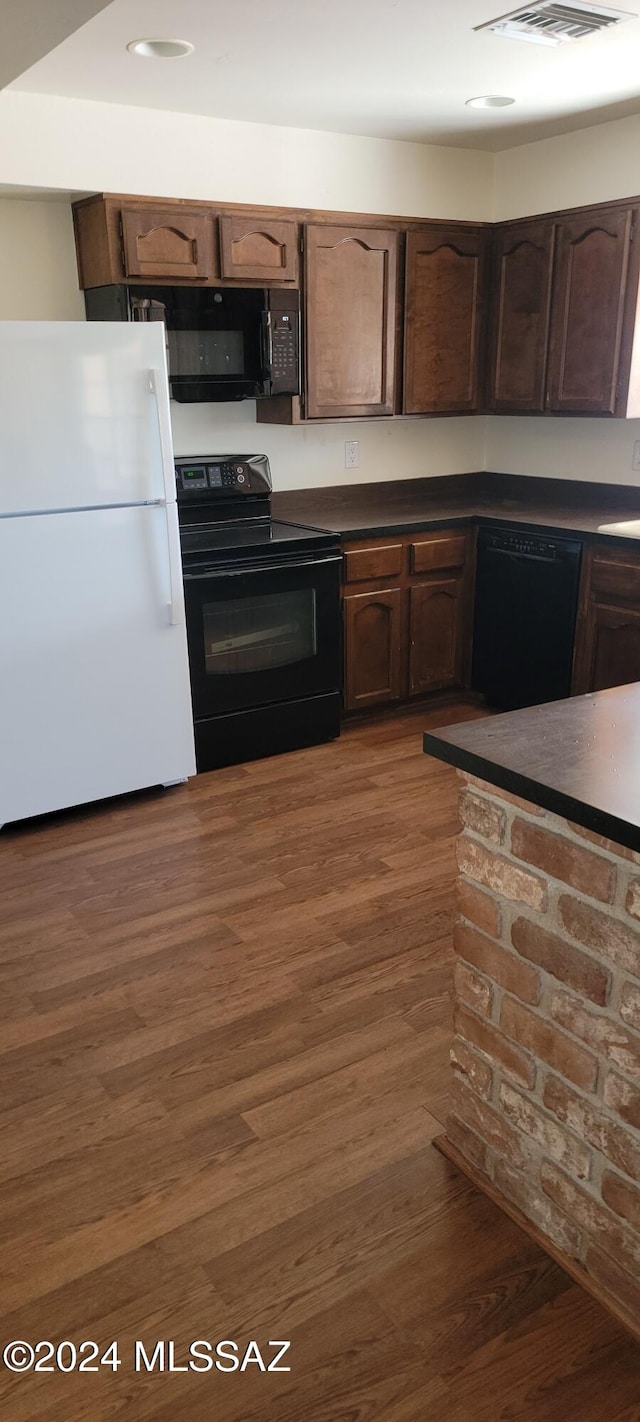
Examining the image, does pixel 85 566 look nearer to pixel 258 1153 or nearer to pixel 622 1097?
pixel 258 1153

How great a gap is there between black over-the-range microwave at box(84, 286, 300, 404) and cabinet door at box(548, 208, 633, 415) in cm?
109

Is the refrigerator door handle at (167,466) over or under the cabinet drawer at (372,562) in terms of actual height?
over

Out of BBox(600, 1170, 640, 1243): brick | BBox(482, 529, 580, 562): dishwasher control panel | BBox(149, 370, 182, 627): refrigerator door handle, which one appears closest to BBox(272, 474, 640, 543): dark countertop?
BBox(482, 529, 580, 562): dishwasher control panel

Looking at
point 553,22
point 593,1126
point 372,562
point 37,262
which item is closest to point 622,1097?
point 593,1126

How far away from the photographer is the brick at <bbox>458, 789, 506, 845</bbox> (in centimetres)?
167

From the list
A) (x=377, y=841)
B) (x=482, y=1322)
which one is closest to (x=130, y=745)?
(x=377, y=841)

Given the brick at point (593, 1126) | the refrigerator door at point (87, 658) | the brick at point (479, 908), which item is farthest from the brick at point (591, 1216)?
the refrigerator door at point (87, 658)

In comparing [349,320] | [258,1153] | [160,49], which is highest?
[160,49]

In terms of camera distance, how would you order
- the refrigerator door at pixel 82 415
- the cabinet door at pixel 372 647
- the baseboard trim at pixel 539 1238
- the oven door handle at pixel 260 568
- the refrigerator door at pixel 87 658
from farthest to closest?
the cabinet door at pixel 372 647
the oven door handle at pixel 260 568
the refrigerator door at pixel 87 658
the refrigerator door at pixel 82 415
the baseboard trim at pixel 539 1238

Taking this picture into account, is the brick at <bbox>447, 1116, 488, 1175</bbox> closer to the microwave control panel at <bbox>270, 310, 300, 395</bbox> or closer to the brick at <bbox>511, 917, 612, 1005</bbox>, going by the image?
the brick at <bbox>511, 917, 612, 1005</bbox>

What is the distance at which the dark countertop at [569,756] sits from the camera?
4.56 ft

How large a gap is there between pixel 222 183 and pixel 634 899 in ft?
10.9

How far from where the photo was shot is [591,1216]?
1629 mm

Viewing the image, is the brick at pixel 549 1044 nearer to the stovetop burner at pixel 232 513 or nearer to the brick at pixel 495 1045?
the brick at pixel 495 1045
